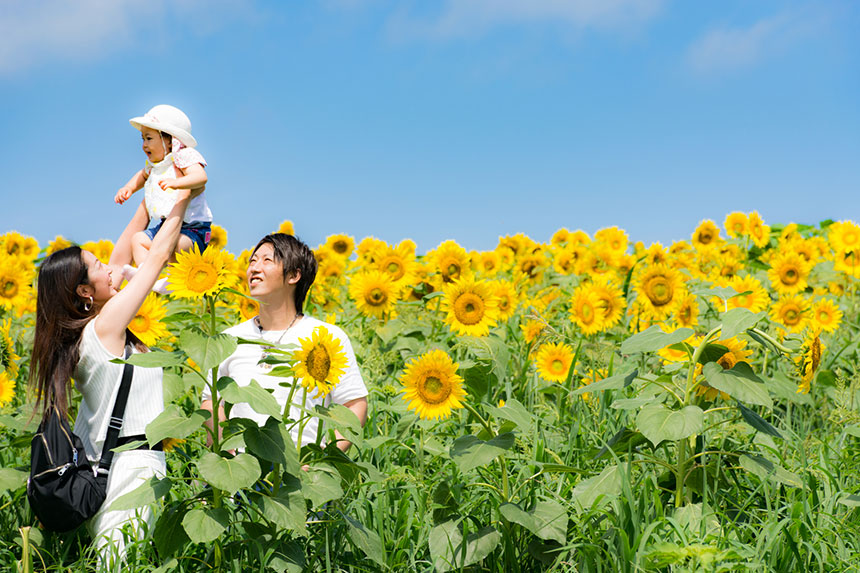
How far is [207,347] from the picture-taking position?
2227mm

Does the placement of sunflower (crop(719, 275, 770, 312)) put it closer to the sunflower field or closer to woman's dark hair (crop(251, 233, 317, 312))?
the sunflower field

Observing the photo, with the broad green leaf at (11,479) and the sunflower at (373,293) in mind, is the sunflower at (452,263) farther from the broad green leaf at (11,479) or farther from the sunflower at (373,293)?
the broad green leaf at (11,479)

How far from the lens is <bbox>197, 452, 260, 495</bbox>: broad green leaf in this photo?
7.24 feet

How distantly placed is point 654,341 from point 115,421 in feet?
6.06

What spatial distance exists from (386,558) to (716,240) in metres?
6.32

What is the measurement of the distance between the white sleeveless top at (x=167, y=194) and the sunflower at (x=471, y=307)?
60.7 inches

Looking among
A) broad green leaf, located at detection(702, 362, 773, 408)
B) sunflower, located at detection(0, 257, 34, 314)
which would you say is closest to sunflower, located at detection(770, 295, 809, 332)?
broad green leaf, located at detection(702, 362, 773, 408)

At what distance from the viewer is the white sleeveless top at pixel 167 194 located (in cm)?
429

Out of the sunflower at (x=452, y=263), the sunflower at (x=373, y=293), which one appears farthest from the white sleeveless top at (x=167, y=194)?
the sunflower at (x=452, y=263)

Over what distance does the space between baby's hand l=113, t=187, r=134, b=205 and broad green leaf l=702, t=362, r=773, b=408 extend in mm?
3293

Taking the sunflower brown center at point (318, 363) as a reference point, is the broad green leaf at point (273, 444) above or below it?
below

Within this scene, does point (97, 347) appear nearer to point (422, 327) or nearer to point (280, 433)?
point (280, 433)

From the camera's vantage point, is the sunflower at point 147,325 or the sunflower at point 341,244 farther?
the sunflower at point 341,244

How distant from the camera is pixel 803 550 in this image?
8.97 feet
